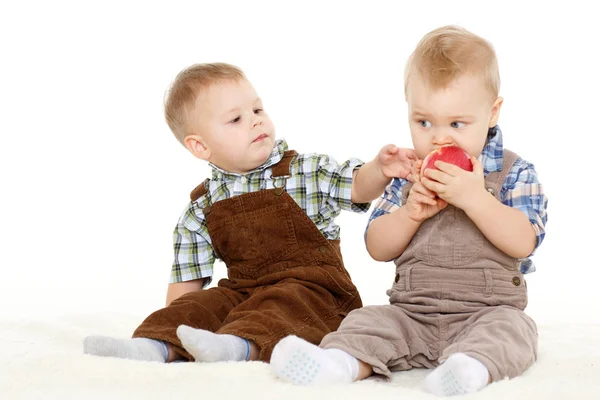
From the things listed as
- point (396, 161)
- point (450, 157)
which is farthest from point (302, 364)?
point (396, 161)

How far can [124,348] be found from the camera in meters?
1.90

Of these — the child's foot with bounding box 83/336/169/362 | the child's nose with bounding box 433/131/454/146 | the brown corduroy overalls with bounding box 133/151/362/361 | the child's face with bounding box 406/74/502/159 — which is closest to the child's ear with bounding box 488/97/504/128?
the child's face with bounding box 406/74/502/159

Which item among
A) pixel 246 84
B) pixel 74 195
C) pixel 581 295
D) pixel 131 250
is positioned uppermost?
pixel 246 84

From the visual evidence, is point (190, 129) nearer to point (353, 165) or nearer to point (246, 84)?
point (246, 84)

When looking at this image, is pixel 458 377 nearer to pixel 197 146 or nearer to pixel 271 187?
pixel 271 187

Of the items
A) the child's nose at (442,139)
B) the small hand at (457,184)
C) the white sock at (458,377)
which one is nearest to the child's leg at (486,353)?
the white sock at (458,377)

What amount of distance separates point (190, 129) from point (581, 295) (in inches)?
68.6

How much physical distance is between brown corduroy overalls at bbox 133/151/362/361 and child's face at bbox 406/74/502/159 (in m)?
0.42

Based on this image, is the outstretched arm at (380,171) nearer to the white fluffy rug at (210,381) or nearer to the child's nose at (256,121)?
the child's nose at (256,121)

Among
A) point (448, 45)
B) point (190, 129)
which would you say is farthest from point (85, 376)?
point (448, 45)

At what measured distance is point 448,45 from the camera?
1950 mm

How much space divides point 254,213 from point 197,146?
0.88ft

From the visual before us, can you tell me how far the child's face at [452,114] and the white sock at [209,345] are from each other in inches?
24.0

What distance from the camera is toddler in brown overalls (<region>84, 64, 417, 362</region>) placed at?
214 centimetres
